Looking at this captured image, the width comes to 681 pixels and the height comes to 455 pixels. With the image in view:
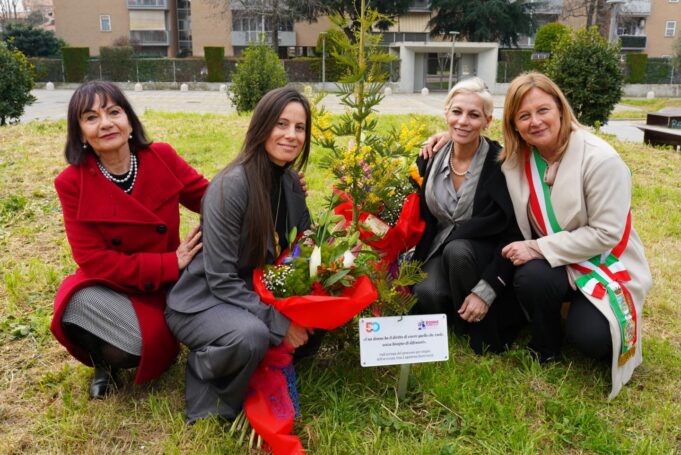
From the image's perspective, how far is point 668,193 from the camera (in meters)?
6.20

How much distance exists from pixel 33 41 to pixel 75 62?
8.24 meters

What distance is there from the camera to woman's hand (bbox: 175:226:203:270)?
2.66 meters

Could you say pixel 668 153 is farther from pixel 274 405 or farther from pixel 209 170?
pixel 274 405

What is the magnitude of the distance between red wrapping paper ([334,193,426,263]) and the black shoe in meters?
1.33

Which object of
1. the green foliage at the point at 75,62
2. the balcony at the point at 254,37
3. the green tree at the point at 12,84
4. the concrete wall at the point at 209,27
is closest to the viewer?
the green tree at the point at 12,84

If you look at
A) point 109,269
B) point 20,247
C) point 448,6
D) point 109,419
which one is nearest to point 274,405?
point 109,419

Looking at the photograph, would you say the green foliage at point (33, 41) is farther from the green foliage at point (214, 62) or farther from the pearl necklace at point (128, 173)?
the pearl necklace at point (128, 173)

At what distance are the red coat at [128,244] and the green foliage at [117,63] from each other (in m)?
33.2

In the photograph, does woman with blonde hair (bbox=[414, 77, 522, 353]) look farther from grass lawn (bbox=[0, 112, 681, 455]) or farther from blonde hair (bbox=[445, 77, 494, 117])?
grass lawn (bbox=[0, 112, 681, 455])

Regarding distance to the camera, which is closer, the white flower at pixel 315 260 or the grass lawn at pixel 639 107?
the white flower at pixel 315 260

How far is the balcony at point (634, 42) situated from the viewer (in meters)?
47.0

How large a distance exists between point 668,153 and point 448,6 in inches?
1150

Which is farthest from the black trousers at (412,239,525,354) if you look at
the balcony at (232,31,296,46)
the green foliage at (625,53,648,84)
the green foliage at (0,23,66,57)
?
the green foliage at (0,23,66,57)

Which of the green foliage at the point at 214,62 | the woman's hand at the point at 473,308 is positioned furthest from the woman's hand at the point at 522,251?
the green foliage at the point at 214,62
